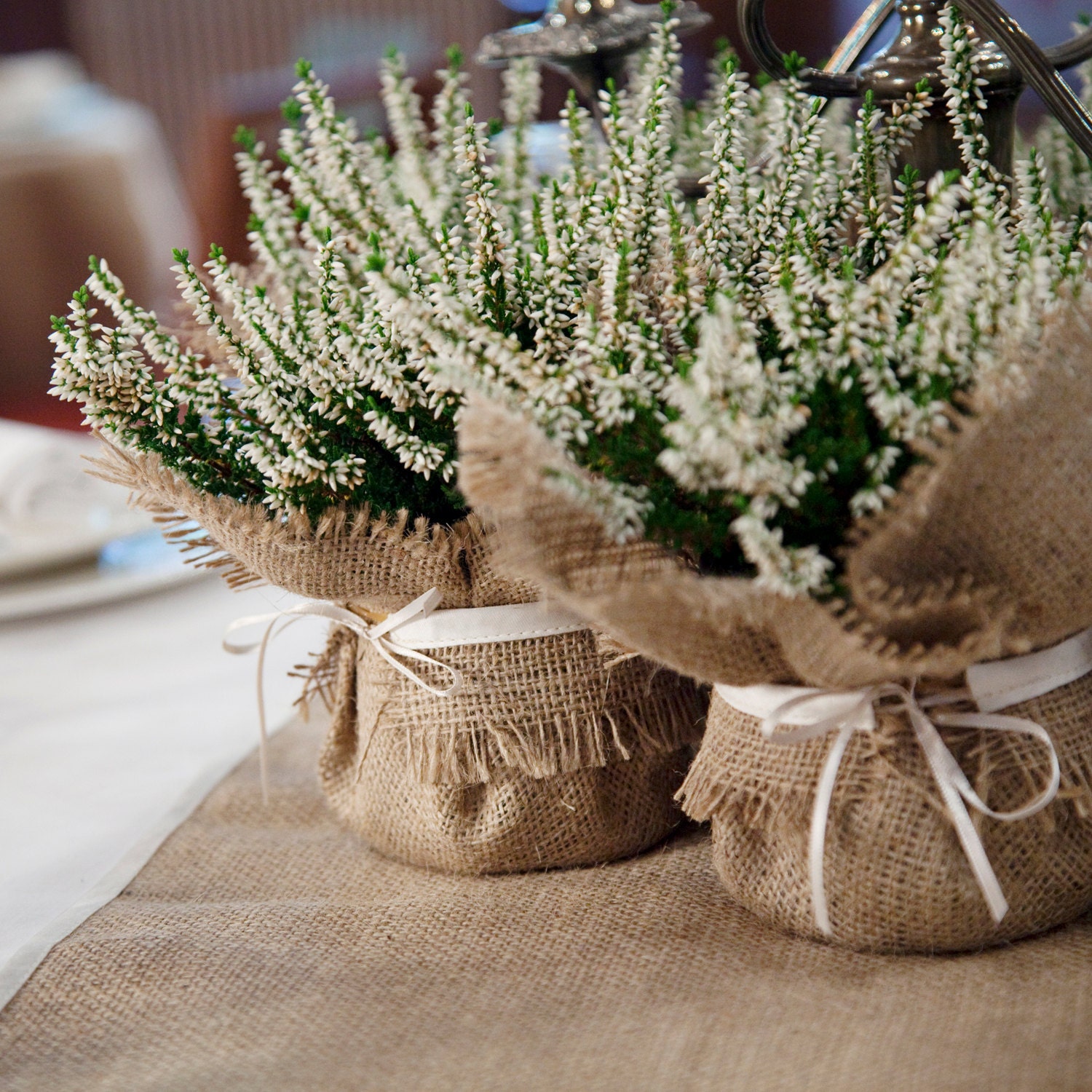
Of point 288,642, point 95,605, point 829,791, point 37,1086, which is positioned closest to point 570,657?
point 829,791

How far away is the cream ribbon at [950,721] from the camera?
469 millimetres

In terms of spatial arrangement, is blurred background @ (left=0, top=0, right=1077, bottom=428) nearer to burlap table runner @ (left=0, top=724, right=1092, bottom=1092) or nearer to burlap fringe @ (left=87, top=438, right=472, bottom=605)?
burlap fringe @ (left=87, top=438, right=472, bottom=605)

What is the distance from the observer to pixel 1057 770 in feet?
1.53

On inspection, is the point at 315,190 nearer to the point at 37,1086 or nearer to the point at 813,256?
the point at 813,256

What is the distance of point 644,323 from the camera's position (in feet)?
1.49

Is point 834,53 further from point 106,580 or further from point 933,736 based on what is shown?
point 106,580

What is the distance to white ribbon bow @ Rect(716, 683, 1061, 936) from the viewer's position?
0.47 meters

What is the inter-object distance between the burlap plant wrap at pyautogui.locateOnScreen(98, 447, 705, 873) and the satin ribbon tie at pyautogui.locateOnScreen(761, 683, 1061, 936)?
97 mm

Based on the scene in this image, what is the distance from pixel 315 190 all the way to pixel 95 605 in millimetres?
470

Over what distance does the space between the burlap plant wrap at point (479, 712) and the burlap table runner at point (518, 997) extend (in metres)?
0.02

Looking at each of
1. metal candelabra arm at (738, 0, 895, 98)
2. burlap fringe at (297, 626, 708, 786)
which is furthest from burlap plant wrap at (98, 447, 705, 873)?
metal candelabra arm at (738, 0, 895, 98)

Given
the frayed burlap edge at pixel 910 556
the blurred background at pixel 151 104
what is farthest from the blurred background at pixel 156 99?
the frayed burlap edge at pixel 910 556

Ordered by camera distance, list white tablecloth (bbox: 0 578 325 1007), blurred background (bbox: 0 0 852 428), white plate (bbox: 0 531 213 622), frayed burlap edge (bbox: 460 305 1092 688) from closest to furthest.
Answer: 1. frayed burlap edge (bbox: 460 305 1092 688)
2. white tablecloth (bbox: 0 578 325 1007)
3. white plate (bbox: 0 531 213 622)
4. blurred background (bbox: 0 0 852 428)

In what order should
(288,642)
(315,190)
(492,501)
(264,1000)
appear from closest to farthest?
→ 1. (492,501)
2. (264,1000)
3. (315,190)
4. (288,642)
